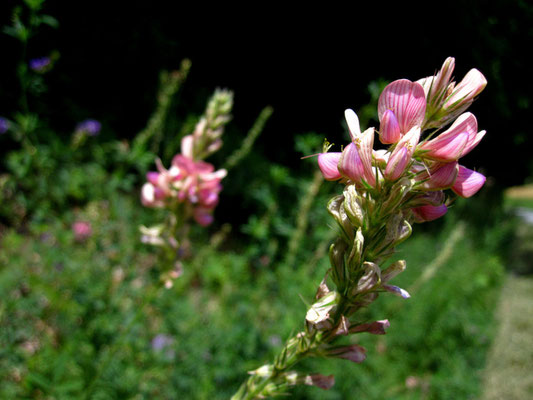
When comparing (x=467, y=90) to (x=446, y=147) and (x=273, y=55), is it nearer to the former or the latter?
(x=446, y=147)

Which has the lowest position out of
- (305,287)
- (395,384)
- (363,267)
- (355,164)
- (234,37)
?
(395,384)

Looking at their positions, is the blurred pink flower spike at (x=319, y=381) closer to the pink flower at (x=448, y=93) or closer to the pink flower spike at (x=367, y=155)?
the pink flower spike at (x=367, y=155)

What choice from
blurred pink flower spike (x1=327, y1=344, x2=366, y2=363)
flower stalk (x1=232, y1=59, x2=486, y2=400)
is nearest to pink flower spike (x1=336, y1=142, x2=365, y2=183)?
flower stalk (x1=232, y1=59, x2=486, y2=400)

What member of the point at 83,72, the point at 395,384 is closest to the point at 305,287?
the point at 395,384

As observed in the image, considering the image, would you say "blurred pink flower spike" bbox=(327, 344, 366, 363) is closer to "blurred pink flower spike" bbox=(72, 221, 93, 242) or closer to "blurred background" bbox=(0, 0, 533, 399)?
"blurred background" bbox=(0, 0, 533, 399)

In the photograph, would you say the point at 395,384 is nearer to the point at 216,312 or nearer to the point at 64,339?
the point at 216,312

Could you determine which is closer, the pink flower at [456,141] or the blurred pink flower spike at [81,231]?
the pink flower at [456,141]

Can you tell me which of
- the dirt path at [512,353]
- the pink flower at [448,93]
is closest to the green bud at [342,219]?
the pink flower at [448,93]

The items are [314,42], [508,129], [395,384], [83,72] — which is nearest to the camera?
[395,384]
